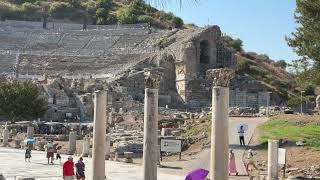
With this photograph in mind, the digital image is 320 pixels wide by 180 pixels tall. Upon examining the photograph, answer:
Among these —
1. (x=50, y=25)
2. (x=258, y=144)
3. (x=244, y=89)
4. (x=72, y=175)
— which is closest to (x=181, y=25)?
(x=50, y=25)

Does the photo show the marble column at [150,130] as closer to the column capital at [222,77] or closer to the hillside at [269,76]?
the column capital at [222,77]

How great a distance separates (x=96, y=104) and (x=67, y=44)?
258 feet

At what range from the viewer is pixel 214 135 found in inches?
702

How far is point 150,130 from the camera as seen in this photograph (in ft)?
63.9

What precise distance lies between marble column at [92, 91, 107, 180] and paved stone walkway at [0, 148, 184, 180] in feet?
16.2

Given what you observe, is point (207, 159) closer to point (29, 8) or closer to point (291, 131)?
point (291, 131)

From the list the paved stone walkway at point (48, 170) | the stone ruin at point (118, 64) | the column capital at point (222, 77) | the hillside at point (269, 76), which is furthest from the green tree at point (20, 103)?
the column capital at point (222, 77)

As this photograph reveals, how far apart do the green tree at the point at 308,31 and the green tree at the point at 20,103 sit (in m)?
29.7

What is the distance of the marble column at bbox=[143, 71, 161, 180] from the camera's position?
19344 millimetres

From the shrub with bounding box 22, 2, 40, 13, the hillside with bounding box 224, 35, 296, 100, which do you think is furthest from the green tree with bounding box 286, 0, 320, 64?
the shrub with bounding box 22, 2, 40, 13

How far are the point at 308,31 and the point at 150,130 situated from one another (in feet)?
58.4

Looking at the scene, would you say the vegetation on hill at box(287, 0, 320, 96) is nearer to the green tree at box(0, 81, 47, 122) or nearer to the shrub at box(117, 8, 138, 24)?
the green tree at box(0, 81, 47, 122)

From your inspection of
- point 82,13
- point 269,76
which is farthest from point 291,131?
point 82,13

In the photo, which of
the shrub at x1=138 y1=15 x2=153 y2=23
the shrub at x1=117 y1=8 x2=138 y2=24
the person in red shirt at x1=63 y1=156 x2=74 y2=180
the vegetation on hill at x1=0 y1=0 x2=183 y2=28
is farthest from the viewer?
the vegetation on hill at x1=0 y1=0 x2=183 y2=28
